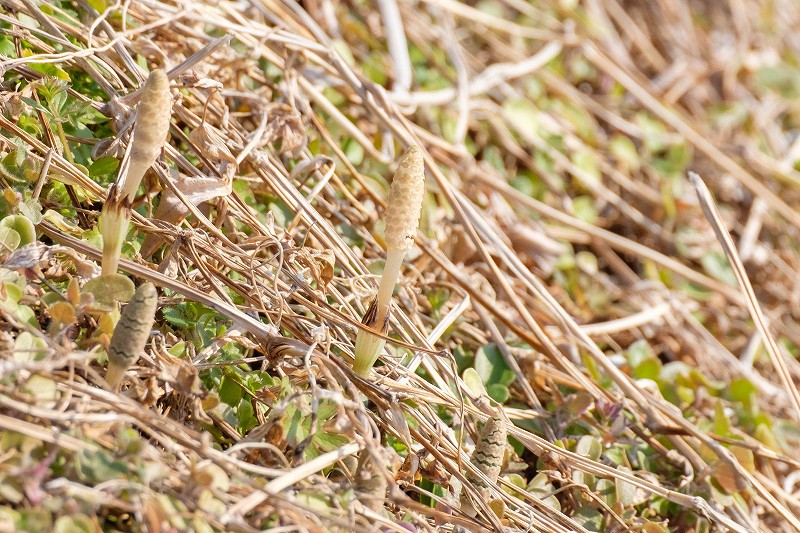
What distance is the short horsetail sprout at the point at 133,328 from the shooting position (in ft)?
3.85

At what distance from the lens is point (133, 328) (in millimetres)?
1182

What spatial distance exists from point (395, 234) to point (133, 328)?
0.41 meters

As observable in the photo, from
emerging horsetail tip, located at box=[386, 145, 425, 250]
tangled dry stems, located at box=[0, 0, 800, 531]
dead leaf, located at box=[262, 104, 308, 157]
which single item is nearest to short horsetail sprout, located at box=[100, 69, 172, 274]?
tangled dry stems, located at box=[0, 0, 800, 531]

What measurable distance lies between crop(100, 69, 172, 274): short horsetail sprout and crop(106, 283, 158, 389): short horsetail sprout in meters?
0.17

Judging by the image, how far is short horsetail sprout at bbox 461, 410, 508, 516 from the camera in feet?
4.48

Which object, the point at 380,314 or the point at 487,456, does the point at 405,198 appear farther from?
the point at 487,456

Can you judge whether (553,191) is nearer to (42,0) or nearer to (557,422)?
(557,422)

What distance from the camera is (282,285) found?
61.2 inches

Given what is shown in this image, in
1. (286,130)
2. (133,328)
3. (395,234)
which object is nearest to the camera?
Result: (133,328)

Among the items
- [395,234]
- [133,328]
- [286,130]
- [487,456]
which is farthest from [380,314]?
[286,130]

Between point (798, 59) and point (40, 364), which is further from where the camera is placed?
point (798, 59)

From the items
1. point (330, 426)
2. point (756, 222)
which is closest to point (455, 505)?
point (330, 426)

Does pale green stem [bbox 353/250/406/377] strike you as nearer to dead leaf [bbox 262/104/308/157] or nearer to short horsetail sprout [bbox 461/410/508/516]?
short horsetail sprout [bbox 461/410/508/516]

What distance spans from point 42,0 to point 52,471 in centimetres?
104
